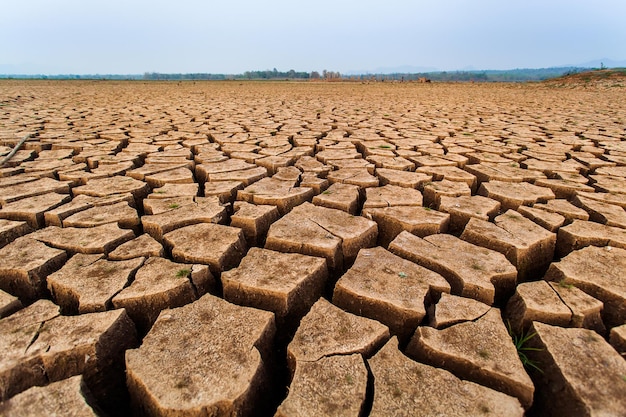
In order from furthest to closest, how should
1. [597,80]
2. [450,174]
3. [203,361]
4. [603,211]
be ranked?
[597,80] < [450,174] < [603,211] < [203,361]

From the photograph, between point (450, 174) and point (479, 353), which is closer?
point (479, 353)

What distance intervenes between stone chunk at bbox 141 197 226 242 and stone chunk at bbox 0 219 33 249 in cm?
53

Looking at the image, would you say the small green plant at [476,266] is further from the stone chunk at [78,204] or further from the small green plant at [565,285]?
the stone chunk at [78,204]

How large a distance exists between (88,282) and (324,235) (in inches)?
→ 37.3

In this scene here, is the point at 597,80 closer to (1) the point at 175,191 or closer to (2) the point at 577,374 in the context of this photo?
(1) the point at 175,191

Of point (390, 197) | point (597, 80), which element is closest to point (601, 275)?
point (390, 197)

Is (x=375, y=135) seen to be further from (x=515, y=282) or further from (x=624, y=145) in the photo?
(x=515, y=282)

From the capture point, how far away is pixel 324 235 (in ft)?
5.51

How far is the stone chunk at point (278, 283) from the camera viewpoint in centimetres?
129

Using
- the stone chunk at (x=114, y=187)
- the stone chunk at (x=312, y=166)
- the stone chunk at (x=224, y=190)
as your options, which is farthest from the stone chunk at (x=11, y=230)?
the stone chunk at (x=312, y=166)

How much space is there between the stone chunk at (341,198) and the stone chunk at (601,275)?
995 millimetres

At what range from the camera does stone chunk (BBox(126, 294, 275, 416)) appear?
89cm

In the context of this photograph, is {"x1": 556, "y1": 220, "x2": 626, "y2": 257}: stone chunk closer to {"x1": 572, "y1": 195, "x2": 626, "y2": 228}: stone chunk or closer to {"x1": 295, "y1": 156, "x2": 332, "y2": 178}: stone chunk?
{"x1": 572, "y1": 195, "x2": 626, "y2": 228}: stone chunk

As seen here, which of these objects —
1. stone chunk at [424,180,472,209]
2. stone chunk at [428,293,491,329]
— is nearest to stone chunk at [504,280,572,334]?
stone chunk at [428,293,491,329]
